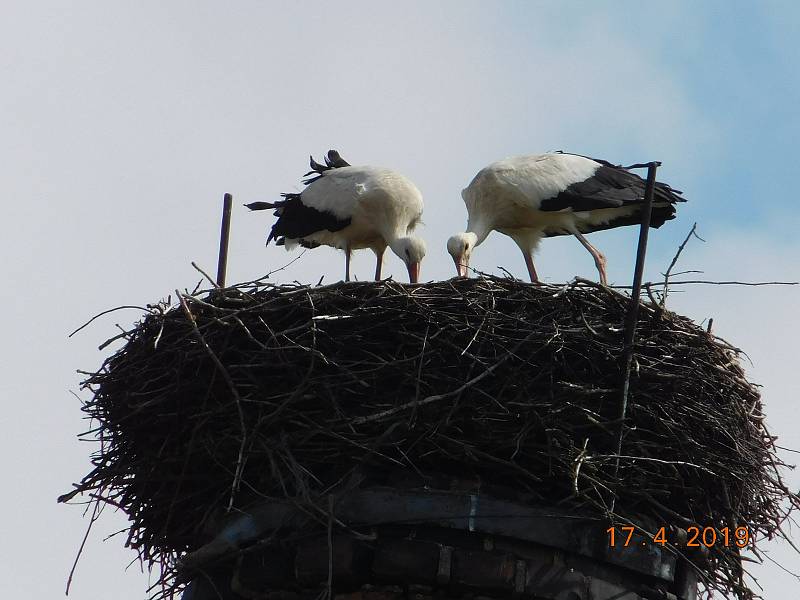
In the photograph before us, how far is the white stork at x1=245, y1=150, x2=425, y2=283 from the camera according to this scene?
1022 centimetres

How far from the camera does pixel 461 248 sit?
972 cm

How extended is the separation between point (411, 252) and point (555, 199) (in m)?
1.25

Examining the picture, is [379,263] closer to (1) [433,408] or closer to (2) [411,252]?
(2) [411,252]

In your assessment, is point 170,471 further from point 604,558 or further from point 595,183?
point 595,183

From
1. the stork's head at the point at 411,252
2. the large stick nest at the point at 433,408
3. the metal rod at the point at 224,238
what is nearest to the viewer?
the large stick nest at the point at 433,408

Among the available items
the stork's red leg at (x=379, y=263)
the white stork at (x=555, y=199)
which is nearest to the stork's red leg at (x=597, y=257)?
the white stork at (x=555, y=199)

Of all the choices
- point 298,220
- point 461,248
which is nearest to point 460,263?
point 461,248

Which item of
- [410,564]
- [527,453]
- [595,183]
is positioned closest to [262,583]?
[410,564]

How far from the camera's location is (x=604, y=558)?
629 centimetres

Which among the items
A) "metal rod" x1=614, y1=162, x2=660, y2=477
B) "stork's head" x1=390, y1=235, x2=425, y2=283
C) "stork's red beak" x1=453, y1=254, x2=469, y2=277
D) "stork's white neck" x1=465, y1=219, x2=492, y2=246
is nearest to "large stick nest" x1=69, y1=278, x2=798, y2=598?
"metal rod" x1=614, y1=162, x2=660, y2=477

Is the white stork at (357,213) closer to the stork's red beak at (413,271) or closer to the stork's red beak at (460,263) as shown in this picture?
the stork's red beak at (413,271)

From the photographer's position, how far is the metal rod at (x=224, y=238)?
26.2 feet

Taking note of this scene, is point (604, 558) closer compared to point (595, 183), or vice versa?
point (604, 558)

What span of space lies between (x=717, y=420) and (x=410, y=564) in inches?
71.1
